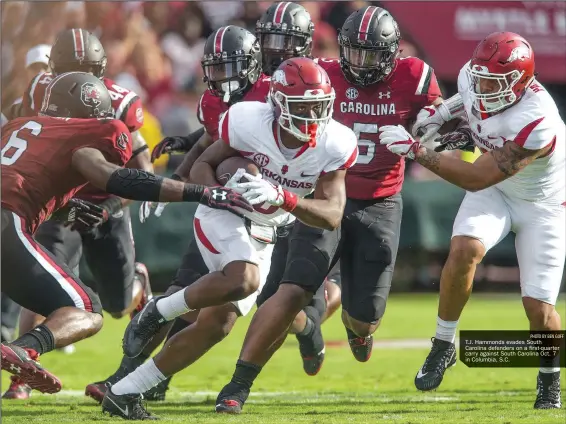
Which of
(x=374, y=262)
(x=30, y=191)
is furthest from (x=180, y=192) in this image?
(x=374, y=262)

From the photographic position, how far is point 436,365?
5.55m

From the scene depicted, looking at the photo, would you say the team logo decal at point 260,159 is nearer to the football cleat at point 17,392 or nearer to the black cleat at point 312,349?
the black cleat at point 312,349

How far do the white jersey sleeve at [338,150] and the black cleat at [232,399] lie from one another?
3.71ft

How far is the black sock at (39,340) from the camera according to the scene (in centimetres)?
464

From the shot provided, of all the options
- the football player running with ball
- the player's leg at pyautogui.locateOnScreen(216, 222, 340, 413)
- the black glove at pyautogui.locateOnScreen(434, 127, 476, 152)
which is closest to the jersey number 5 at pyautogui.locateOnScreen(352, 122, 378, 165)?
the football player running with ball

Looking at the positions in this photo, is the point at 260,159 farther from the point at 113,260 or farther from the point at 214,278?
the point at 113,260

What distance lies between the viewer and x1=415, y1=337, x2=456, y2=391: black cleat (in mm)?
5473

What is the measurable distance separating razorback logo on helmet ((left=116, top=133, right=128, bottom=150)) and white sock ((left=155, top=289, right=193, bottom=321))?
751 mm

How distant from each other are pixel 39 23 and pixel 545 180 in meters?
7.36

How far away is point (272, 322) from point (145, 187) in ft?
2.97

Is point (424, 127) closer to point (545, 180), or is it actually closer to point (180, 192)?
point (545, 180)

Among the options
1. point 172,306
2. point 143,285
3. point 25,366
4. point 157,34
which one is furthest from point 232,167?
point 157,34

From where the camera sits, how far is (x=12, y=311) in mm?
A: 6672

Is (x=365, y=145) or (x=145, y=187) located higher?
(x=145, y=187)
